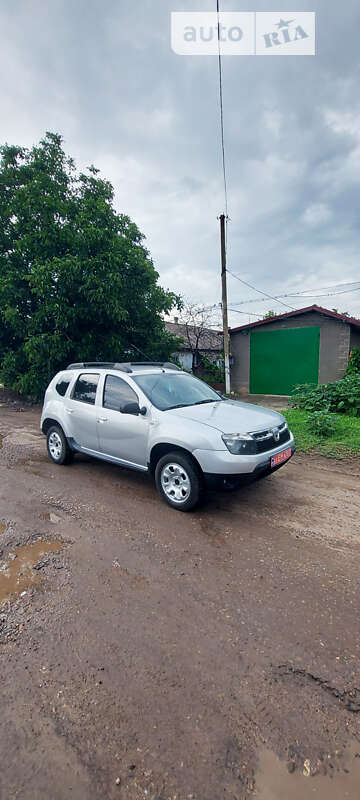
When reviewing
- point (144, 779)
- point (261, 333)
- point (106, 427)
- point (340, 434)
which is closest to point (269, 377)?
point (261, 333)

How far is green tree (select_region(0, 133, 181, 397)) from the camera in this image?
35.1ft

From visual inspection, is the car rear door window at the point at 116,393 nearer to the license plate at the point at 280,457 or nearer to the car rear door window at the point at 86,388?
the car rear door window at the point at 86,388

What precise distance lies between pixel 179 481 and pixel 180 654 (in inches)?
75.5

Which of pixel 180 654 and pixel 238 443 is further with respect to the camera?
pixel 238 443

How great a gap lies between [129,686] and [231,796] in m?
0.67

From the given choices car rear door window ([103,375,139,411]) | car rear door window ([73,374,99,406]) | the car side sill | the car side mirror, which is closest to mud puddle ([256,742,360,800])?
the car side sill

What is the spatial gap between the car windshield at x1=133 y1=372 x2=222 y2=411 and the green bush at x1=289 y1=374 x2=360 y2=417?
4507 millimetres

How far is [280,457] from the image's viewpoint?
392cm

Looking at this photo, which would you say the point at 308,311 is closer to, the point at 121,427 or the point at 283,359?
the point at 283,359

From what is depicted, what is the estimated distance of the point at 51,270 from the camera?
1039 centimetres

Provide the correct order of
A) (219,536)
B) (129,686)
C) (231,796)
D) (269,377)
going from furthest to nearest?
(269,377) → (219,536) → (129,686) → (231,796)

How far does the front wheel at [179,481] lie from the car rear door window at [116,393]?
97 centimetres

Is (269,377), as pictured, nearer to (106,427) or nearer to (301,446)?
(301,446)

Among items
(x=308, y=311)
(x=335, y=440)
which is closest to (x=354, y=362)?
(x=308, y=311)
